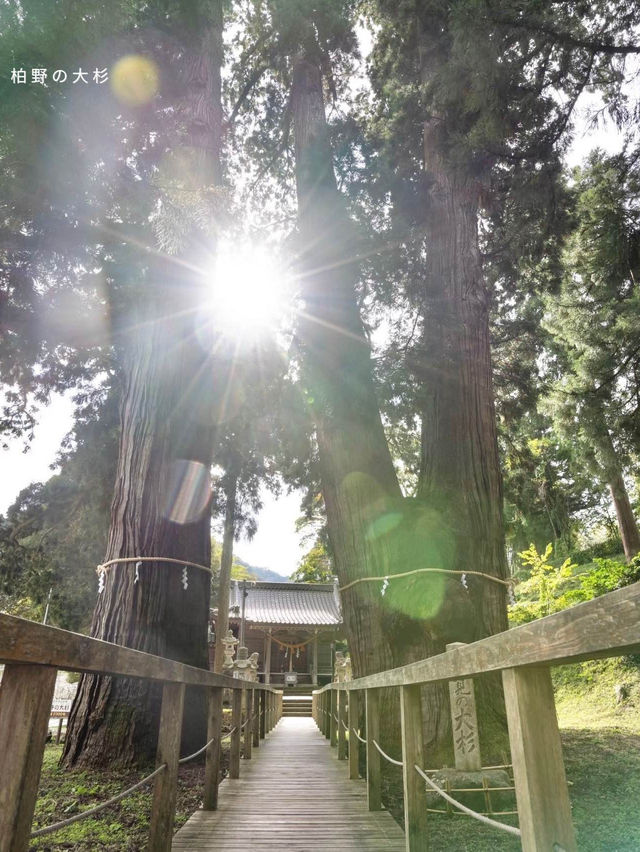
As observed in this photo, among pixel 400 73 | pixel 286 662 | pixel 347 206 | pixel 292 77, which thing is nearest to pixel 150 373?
pixel 347 206

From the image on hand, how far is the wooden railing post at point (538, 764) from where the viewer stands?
99 cm

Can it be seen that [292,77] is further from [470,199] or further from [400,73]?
[470,199]

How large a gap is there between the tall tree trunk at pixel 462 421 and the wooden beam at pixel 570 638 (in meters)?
3.49

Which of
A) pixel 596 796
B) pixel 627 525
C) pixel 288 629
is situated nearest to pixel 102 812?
pixel 596 796

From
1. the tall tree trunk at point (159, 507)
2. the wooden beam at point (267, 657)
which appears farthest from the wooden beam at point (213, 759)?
the wooden beam at point (267, 657)

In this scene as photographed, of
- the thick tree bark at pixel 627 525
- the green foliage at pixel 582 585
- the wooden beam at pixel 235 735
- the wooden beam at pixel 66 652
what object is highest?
the thick tree bark at pixel 627 525

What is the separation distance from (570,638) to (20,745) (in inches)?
40.9

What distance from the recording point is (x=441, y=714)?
4.34 meters

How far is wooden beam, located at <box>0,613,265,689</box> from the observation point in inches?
37.7

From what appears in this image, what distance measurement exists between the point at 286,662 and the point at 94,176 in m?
20.6

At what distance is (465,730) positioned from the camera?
360 centimetres

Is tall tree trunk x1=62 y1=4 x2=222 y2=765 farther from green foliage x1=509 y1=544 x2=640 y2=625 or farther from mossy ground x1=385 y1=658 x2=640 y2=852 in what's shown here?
green foliage x1=509 y1=544 x2=640 y2=625

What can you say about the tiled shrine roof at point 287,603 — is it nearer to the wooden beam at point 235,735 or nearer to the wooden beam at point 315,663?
the wooden beam at point 315,663

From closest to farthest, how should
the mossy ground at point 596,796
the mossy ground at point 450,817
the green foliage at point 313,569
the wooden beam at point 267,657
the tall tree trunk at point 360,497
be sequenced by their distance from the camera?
the mossy ground at point 450,817 < the mossy ground at point 596,796 < the tall tree trunk at point 360,497 < the wooden beam at point 267,657 < the green foliage at point 313,569
